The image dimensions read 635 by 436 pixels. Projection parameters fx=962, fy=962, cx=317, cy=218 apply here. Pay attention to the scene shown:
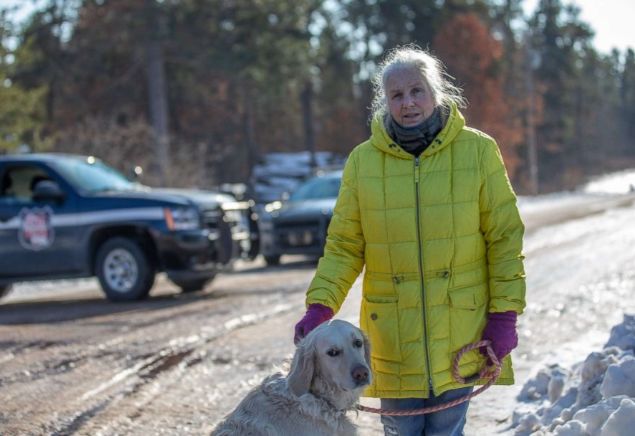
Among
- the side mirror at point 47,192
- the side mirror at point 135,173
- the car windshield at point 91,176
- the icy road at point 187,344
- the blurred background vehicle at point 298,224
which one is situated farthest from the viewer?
the blurred background vehicle at point 298,224

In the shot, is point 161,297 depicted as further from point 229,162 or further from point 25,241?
point 229,162

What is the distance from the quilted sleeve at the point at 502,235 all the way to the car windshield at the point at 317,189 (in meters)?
14.2

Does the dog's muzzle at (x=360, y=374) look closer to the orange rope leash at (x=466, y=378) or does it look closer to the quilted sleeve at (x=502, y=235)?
the orange rope leash at (x=466, y=378)

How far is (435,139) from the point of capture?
12.8 feet

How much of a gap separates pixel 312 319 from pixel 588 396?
2.33 metres

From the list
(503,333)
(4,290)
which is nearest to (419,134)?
(503,333)

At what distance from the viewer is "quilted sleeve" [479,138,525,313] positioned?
A: 388cm

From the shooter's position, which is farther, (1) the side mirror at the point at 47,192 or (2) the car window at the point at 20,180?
(2) the car window at the point at 20,180

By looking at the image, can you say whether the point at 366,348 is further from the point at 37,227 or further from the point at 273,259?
the point at 273,259

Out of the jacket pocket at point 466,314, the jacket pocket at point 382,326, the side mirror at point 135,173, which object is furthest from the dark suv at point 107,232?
the jacket pocket at point 466,314

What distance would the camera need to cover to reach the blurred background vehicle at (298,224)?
671 inches

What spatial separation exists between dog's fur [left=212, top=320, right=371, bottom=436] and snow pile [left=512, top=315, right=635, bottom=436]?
1.57 meters

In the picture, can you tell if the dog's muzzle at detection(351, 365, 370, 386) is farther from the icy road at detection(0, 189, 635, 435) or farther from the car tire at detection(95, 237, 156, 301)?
the car tire at detection(95, 237, 156, 301)

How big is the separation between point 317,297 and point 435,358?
Result: 0.57m
